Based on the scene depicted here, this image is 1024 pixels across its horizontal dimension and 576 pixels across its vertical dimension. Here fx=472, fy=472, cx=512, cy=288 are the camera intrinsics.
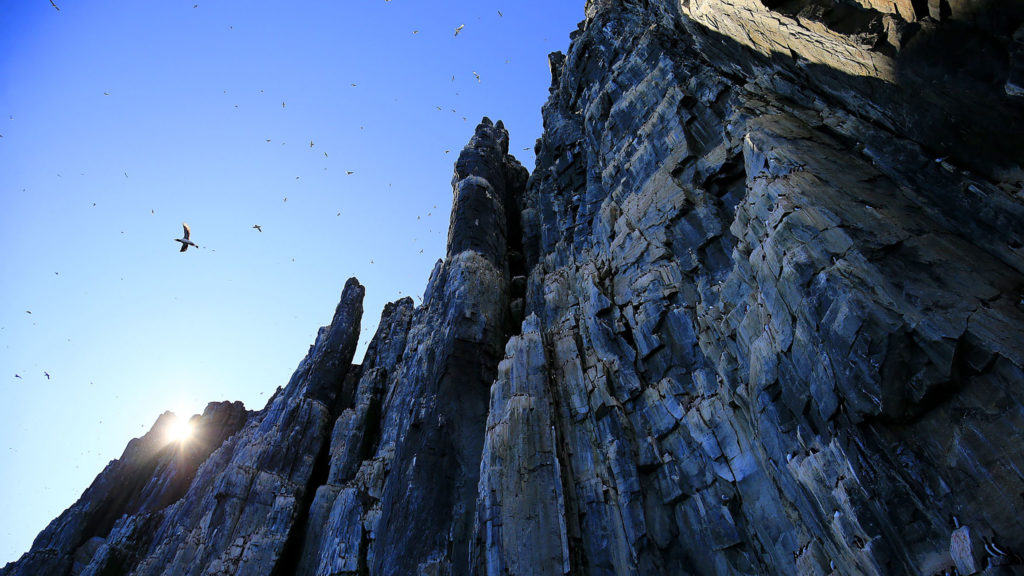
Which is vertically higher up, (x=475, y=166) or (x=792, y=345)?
(x=475, y=166)

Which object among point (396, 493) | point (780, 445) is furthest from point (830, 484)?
point (396, 493)

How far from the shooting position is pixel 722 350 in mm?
18375

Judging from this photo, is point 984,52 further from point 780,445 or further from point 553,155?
point 553,155

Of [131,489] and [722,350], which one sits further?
[131,489]

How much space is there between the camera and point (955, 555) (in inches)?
366

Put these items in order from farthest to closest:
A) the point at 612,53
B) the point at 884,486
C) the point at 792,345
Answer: the point at 612,53
the point at 792,345
the point at 884,486

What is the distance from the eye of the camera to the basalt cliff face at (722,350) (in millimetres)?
10906

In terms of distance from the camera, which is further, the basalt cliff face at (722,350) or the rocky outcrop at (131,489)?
the rocky outcrop at (131,489)

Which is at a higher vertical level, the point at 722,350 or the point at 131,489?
the point at 131,489

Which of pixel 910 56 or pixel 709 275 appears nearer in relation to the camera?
pixel 910 56

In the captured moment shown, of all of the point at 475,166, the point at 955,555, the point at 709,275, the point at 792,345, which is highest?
the point at 475,166

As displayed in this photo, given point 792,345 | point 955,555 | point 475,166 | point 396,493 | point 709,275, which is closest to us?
point 955,555

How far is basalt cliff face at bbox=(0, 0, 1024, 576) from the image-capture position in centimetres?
1091

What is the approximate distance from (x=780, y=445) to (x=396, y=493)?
63.3 feet
